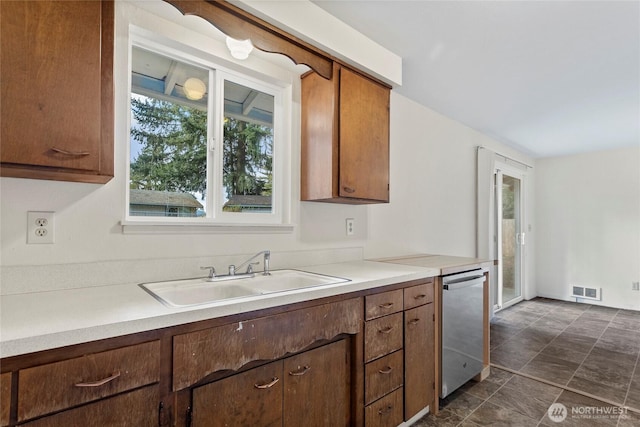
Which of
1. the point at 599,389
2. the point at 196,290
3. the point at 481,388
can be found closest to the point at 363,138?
the point at 196,290

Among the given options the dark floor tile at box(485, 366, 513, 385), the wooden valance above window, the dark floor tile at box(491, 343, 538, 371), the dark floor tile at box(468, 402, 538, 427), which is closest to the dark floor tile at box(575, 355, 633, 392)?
the dark floor tile at box(491, 343, 538, 371)

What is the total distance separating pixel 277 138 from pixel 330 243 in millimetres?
819

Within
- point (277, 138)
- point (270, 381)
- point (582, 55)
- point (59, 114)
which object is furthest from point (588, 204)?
point (59, 114)

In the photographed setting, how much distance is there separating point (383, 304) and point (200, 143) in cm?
135

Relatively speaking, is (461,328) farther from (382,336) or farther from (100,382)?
(100,382)

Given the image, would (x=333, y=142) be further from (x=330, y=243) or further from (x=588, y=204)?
(x=588, y=204)

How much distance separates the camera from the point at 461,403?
7.30 ft

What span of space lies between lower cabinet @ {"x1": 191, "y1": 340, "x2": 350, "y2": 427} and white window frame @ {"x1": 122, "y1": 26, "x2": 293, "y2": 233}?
810 millimetres

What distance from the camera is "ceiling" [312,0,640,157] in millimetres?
1762

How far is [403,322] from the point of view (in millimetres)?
1863

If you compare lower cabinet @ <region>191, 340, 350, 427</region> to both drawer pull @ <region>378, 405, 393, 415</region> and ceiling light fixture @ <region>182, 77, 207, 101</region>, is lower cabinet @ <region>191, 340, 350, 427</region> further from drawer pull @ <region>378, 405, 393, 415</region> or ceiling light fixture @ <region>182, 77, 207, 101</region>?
ceiling light fixture @ <region>182, 77, 207, 101</region>

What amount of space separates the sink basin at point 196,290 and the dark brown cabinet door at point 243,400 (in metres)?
0.34

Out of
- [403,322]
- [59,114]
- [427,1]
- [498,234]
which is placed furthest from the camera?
[498,234]

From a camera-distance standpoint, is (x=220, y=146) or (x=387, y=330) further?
(x=220, y=146)
